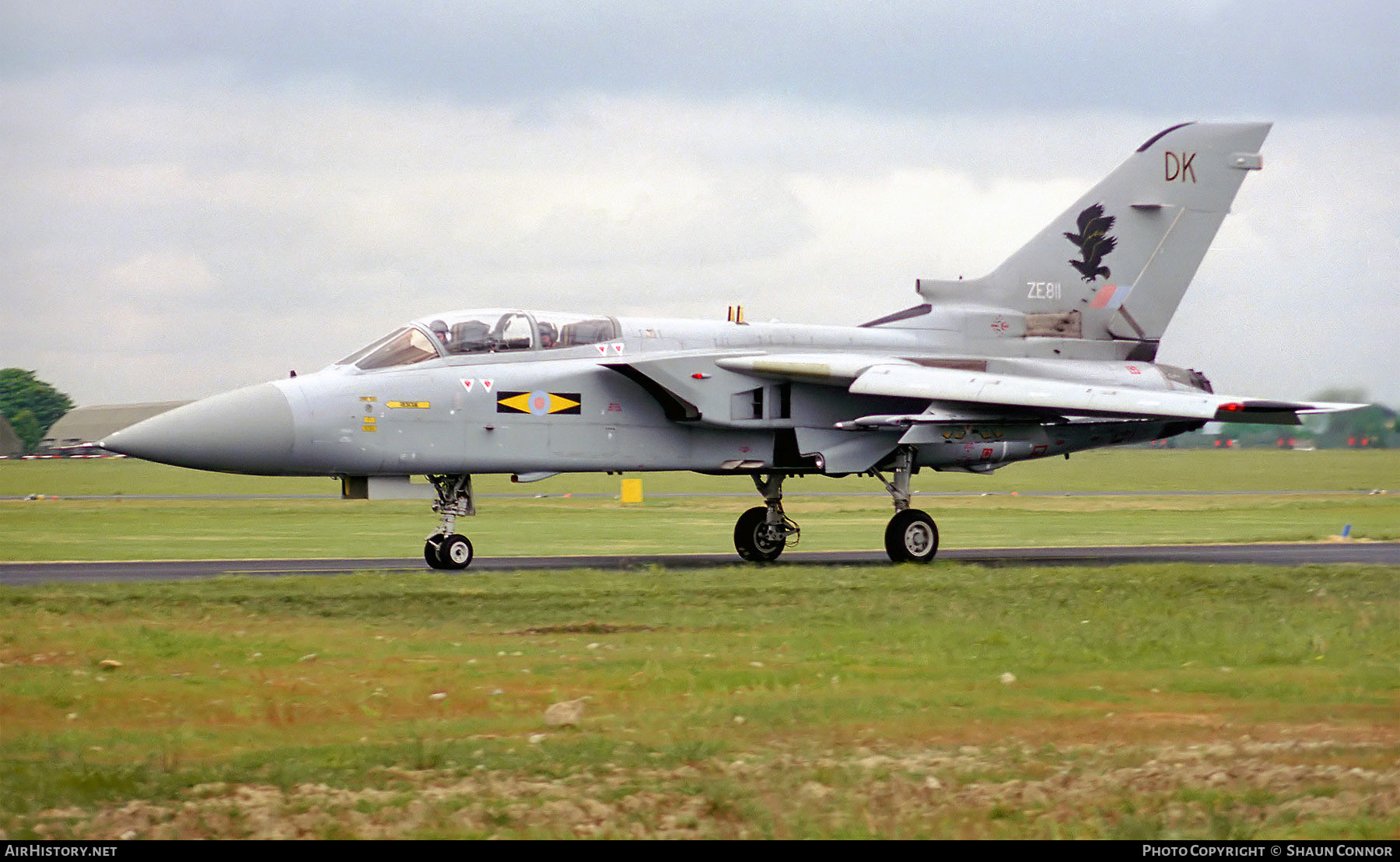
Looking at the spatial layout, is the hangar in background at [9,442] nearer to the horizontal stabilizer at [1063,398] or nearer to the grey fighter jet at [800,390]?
the grey fighter jet at [800,390]

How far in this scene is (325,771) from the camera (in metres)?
6.46

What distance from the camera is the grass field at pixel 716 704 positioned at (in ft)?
19.2

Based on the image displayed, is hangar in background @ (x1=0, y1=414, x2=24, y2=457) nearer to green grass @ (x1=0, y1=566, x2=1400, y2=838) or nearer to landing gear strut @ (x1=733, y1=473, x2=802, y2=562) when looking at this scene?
landing gear strut @ (x1=733, y1=473, x2=802, y2=562)

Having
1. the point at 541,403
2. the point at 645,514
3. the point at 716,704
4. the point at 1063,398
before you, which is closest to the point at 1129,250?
the point at 1063,398

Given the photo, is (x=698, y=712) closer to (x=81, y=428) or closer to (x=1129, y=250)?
(x=1129, y=250)

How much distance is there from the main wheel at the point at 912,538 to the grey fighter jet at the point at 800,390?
1.1 inches

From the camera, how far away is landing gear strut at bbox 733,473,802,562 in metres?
19.8

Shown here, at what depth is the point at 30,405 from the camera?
52031 millimetres

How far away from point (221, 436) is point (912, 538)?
8.56 metres

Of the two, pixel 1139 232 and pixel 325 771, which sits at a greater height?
pixel 1139 232

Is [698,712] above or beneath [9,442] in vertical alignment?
beneath

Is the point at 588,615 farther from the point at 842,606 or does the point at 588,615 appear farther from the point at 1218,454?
the point at 1218,454
